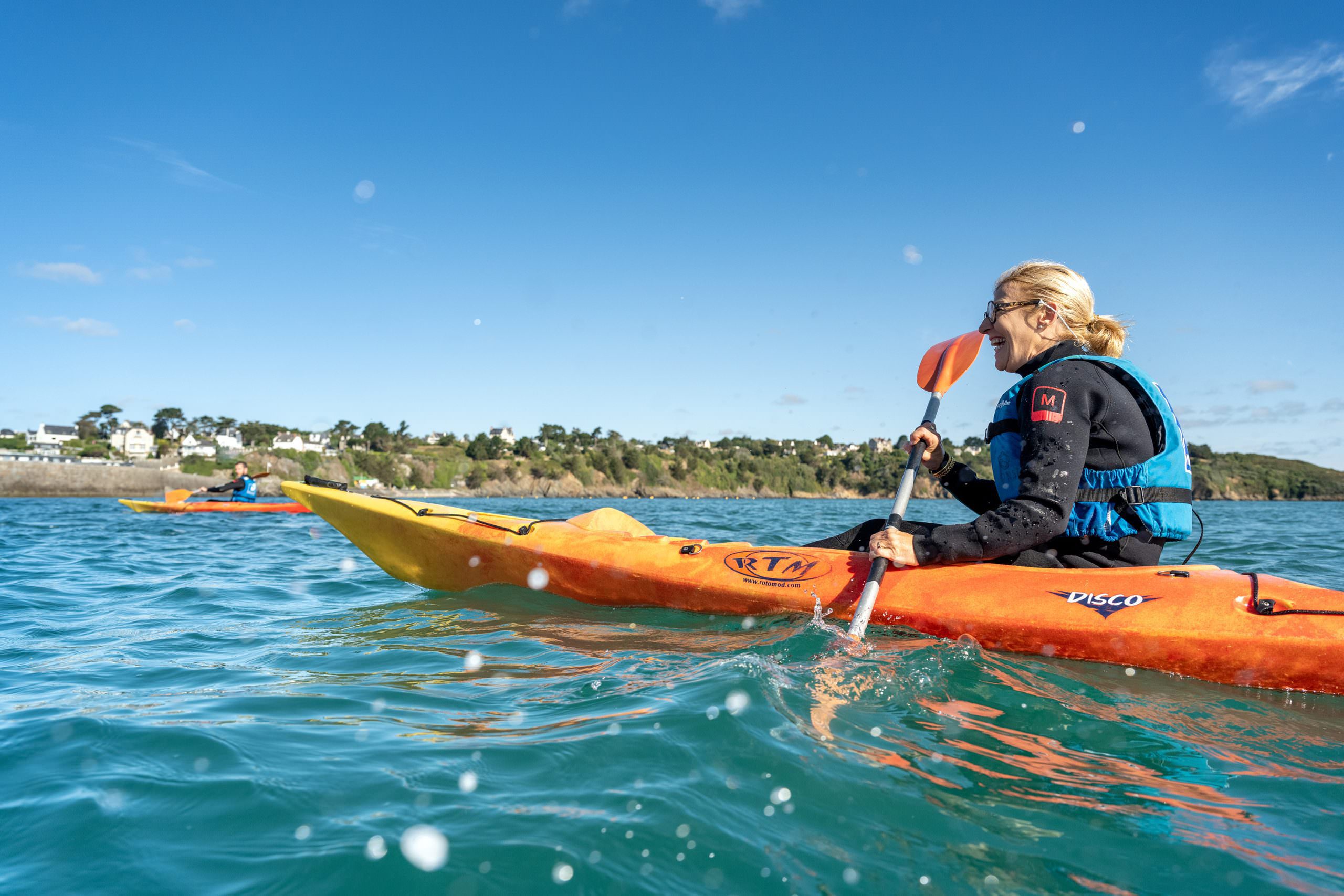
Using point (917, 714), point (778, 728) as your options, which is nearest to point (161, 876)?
point (778, 728)

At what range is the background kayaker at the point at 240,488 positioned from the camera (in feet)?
58.5

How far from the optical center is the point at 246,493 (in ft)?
60.3

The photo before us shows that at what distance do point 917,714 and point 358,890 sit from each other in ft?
5.71

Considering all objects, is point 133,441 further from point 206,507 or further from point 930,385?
point 930,385

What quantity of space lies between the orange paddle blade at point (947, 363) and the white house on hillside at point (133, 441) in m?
106

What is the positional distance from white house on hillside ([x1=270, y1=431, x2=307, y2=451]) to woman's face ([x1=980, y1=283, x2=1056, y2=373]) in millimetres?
105431

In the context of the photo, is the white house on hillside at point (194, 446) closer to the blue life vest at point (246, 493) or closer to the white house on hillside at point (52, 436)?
the white house on hillside at point (52, 436)

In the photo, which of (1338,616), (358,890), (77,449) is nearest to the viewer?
(358,890)

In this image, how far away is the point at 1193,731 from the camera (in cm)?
246

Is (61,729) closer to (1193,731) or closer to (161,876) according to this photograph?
(161,876)

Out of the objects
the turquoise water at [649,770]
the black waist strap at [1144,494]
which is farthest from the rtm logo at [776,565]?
the black waist strap at [1144,494]

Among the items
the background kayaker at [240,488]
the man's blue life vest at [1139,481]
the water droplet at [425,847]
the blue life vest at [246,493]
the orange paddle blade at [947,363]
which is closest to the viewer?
the water droplet at [425,847]

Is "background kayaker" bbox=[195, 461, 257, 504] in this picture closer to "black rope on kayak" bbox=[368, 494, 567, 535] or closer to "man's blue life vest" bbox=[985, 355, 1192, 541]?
"black rope on kayak" bbox=[368, 494, 567, 535]

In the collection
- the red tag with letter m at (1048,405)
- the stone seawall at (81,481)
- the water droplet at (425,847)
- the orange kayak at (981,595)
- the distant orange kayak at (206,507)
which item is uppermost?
the red tag with letter m at (1048,405)
